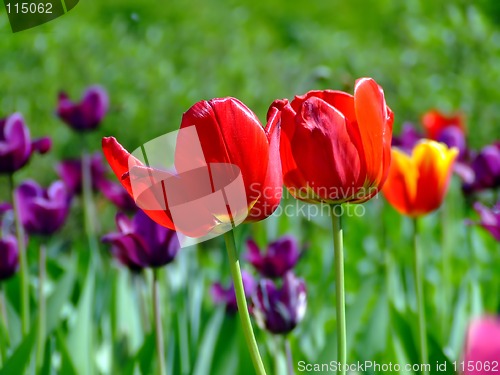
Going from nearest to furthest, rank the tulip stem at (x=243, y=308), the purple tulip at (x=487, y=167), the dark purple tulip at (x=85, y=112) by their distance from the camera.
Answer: the tulip stem at (x=243, y=308) → the purple tulip at (x=487, y=167) → the dark purple tulip at (x=85, y=112)

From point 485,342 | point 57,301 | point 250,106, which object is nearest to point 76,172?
point 57,301

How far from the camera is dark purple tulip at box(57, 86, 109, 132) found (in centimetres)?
195

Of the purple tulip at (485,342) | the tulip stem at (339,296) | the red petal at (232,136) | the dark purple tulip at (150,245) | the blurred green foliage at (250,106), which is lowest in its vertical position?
the blurred green foliage at (250,106)

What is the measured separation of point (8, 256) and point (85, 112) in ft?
2.33

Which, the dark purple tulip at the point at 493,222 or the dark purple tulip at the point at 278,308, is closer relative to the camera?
the dark purple tulip at the point at 278,308

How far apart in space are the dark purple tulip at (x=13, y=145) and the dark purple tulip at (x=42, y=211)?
27 centimetres

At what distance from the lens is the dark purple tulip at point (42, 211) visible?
1542 mm

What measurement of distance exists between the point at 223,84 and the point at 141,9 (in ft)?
6.35

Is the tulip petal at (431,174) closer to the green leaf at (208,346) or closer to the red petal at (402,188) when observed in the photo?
the red petal at (402,188)

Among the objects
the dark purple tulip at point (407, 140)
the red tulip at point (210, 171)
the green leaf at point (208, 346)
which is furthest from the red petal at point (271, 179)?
the dark purple tulip at point (407, 140)

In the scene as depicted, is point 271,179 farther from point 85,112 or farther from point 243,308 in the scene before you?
point 85,112

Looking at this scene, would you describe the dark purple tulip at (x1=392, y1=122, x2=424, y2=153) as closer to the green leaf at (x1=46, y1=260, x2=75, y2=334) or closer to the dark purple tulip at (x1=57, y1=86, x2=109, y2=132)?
the dark purple tulip at (x1=57, y1=86, x2=109, y2=132)

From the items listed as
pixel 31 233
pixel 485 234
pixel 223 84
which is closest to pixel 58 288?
pixel 31 233

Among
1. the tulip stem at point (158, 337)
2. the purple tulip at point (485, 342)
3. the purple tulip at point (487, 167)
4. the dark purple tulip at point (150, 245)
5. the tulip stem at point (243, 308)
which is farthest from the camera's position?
the purple tulip at point (487, 167)
